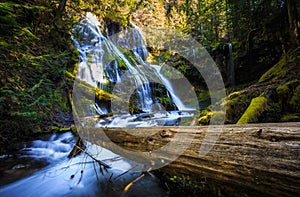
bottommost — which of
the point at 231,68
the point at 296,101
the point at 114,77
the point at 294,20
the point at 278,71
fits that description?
the point at 296,101

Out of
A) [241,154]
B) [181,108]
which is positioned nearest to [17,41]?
[241,154]

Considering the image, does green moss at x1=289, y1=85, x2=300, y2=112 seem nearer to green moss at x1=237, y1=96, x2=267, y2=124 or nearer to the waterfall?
green moss at x1=237, y1=96, x2=267, y2=124

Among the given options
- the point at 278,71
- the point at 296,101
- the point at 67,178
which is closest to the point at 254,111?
the point at 296,101

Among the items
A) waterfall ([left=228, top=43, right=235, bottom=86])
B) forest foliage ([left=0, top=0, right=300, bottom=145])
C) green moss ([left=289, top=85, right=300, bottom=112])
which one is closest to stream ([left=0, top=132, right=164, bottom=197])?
forest foliage ([left=0, top=0, right=300, bottom=145])

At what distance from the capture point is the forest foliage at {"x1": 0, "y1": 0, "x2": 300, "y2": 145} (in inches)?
135

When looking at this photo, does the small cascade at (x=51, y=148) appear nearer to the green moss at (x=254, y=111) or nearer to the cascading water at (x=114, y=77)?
the cascading water at (x=114, y=77)

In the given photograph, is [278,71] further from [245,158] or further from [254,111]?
[245,158]

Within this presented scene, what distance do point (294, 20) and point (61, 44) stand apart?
807cm

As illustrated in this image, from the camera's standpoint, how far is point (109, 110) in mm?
9156

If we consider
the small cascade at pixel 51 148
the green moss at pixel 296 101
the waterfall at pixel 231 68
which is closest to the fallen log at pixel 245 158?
the green moss at pixel 296 101

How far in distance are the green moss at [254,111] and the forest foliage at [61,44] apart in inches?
21.9

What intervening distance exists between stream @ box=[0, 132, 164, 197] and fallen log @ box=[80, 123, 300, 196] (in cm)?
107

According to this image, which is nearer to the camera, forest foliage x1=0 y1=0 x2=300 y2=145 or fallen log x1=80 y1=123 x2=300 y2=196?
fallen log x1=80 y1=123 x2=300 y2=196

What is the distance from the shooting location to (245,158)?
1229mm
